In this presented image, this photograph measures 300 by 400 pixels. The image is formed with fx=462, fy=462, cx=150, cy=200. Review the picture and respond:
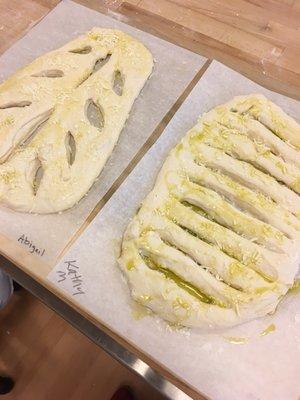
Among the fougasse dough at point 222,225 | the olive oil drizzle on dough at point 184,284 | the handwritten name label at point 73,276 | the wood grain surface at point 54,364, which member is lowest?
the wood grain surface at point 54,364

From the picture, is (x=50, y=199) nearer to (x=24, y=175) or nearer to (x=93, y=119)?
(x=24, y=175)

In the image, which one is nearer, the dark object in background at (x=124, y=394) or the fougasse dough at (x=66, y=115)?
the fougasse dough at (x=66, y=115)

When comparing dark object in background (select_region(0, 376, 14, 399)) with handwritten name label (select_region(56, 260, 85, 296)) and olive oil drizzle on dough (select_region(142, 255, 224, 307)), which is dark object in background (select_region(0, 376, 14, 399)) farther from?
olive oil drizzle on dough (select_region(142, 255, 224, 307))

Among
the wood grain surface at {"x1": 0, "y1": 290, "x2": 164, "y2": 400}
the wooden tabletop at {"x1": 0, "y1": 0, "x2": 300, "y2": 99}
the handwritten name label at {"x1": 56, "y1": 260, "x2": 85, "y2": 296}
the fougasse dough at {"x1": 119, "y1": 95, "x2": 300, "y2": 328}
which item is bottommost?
the wood grain surface at {"x1": 0, "y1": 290, "x2": 164, "y2": 400}

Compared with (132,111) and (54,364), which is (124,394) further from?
(132,111)

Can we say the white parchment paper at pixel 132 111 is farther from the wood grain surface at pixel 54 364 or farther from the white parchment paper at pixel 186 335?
the wood grain surface at pixel 54 364

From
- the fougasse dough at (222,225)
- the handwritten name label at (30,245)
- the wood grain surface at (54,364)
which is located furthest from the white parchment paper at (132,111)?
the wood grain surface at (54,364)

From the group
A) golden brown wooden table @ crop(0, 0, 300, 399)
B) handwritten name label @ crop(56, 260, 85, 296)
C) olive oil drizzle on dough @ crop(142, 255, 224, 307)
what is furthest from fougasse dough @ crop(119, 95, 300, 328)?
golden brown wooden table @ crop(0, 0, 300, 399)
